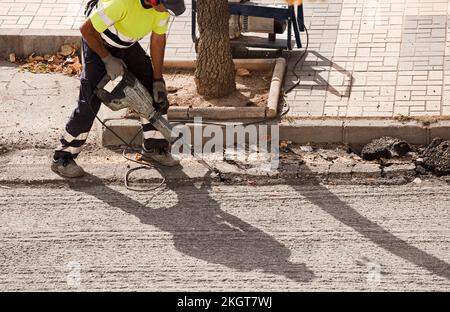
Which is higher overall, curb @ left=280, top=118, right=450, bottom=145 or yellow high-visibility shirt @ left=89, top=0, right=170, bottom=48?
yellow high-visibility shirt @ left=89, top=0, right=170, bottom=48

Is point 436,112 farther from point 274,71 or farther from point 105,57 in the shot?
point 105,57

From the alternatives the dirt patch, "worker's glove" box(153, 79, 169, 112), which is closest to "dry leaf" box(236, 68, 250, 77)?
the dirt patch

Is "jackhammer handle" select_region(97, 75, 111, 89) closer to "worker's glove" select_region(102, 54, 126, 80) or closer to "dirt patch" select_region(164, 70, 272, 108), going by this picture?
"worker's glove" select_region(102, 54, 126, 80)

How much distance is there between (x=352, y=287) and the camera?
760 cm

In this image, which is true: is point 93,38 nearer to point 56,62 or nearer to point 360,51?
point 56,62

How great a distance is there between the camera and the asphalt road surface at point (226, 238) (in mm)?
7750

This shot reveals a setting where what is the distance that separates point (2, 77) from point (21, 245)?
3121 millimetres

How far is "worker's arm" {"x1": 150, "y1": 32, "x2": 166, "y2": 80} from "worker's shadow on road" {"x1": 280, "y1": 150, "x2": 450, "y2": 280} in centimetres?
130

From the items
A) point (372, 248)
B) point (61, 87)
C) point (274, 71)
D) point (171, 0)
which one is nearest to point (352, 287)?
point (372, 248)

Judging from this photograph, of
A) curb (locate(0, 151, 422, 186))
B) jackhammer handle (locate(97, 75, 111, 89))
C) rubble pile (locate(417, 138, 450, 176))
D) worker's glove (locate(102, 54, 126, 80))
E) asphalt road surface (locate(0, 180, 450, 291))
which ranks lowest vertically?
asphalt road surface (locate(0, 180, 450, 291))

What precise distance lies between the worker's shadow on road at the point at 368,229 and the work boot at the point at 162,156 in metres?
0.91

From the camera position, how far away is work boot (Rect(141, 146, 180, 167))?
9.36 m

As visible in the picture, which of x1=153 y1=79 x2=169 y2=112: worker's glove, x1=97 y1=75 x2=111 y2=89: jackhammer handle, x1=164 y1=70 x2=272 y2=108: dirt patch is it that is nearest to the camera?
x1=97 y1=75 x2=111 y2=89: jackhammer handle

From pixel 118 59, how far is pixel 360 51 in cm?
293
